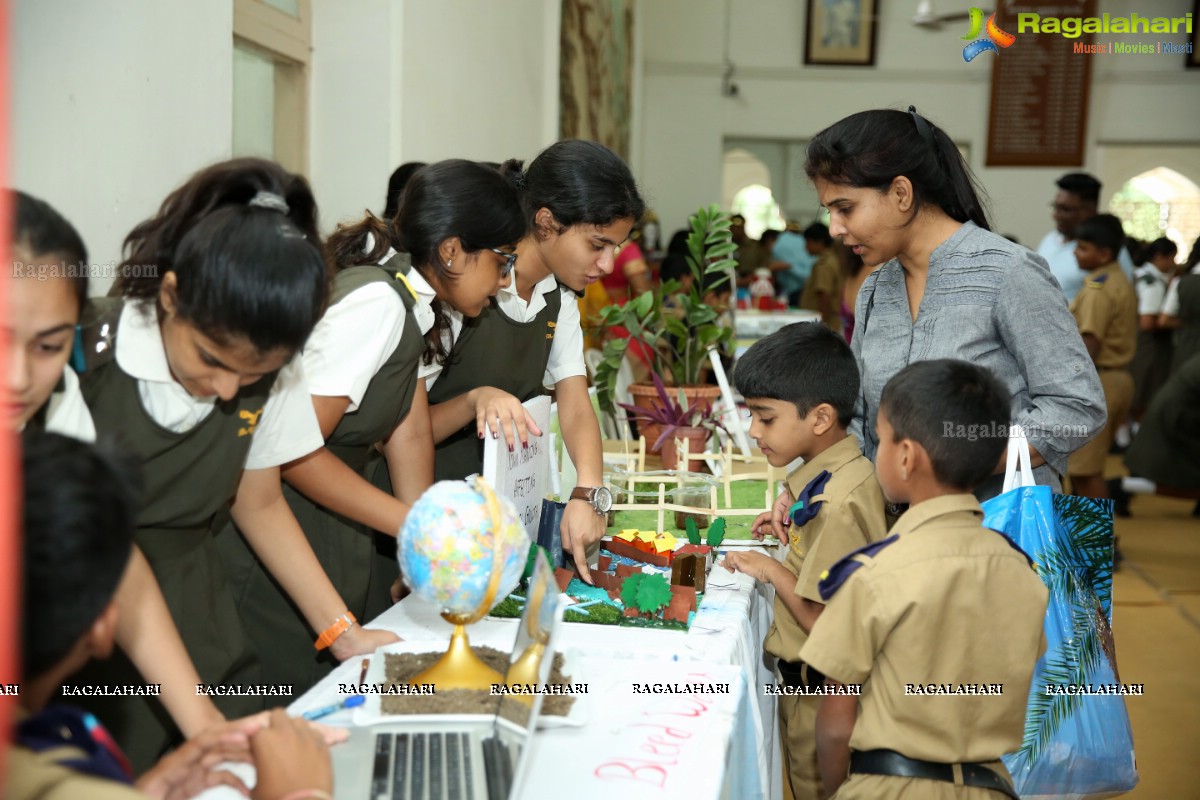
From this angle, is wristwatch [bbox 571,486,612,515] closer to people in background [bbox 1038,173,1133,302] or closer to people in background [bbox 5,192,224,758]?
people in background [bbox 5,192,224,758]

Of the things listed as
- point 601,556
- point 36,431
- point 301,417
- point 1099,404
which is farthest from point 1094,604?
point 36,431

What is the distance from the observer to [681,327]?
3.45m

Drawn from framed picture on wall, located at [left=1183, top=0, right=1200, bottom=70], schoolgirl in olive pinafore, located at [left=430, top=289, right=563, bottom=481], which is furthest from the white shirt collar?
framed picture on wall, located at [left=1183, top=0, right=1200, bottom=70]

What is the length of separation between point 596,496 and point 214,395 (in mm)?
919

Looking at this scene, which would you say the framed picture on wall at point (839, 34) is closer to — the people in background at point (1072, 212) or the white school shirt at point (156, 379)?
the people in background at point (1072, 212)

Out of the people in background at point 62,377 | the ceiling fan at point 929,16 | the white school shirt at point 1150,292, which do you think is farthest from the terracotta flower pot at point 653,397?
the ceiling fan at point 929,16

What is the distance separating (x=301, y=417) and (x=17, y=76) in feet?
2.89

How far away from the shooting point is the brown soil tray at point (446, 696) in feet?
4.29

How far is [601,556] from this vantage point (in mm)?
2080

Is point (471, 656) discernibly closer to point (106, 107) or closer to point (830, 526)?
point (830, 526)

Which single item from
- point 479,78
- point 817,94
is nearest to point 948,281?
point 479,78

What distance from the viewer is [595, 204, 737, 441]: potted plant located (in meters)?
3.40

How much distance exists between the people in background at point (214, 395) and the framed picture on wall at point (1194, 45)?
11.9 metres

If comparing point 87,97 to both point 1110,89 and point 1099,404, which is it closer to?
point 1099,404
